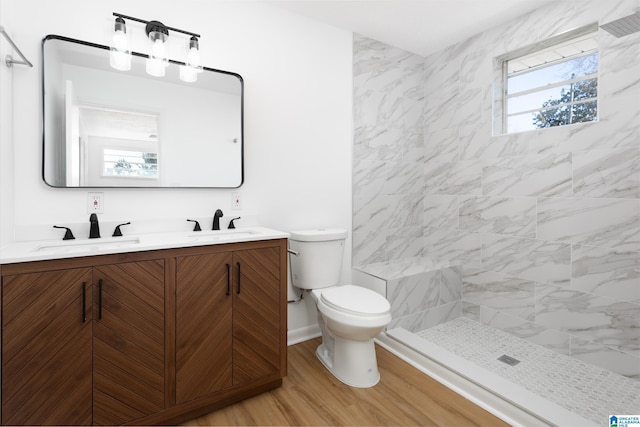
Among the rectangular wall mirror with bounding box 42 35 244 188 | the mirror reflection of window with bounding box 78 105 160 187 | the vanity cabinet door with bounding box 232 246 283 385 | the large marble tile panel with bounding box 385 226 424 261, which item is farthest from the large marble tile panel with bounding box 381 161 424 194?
the mirror reflection of window with bounding box 78 105 160 187

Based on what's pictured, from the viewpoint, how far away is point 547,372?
2.08 m

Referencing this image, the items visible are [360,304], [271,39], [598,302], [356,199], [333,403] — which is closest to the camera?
[333,403]

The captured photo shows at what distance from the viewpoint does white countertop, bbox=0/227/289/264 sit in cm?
127

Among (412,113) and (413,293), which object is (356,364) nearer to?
(413,293)

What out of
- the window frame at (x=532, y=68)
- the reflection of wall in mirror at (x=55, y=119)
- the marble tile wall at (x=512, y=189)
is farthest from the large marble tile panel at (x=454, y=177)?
the reflection of wall in mirror at (x=55, y=119)

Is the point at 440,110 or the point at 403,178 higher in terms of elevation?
the point at 440,110

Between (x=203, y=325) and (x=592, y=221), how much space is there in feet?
8.07

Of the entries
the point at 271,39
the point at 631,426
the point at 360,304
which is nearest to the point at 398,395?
the point at 360,304

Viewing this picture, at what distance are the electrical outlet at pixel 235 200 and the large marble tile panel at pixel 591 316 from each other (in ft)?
7.40

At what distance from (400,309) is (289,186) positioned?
1.29 m

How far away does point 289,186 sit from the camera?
2.41 meters

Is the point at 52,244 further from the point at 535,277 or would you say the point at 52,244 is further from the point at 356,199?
the point at 535,277

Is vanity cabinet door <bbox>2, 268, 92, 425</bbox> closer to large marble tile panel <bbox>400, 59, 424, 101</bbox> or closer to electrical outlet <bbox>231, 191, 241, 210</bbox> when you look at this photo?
electrical outlet <bbox>231, 191, 241, 210</bbox>

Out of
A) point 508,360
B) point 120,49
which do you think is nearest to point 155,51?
point 120,49
